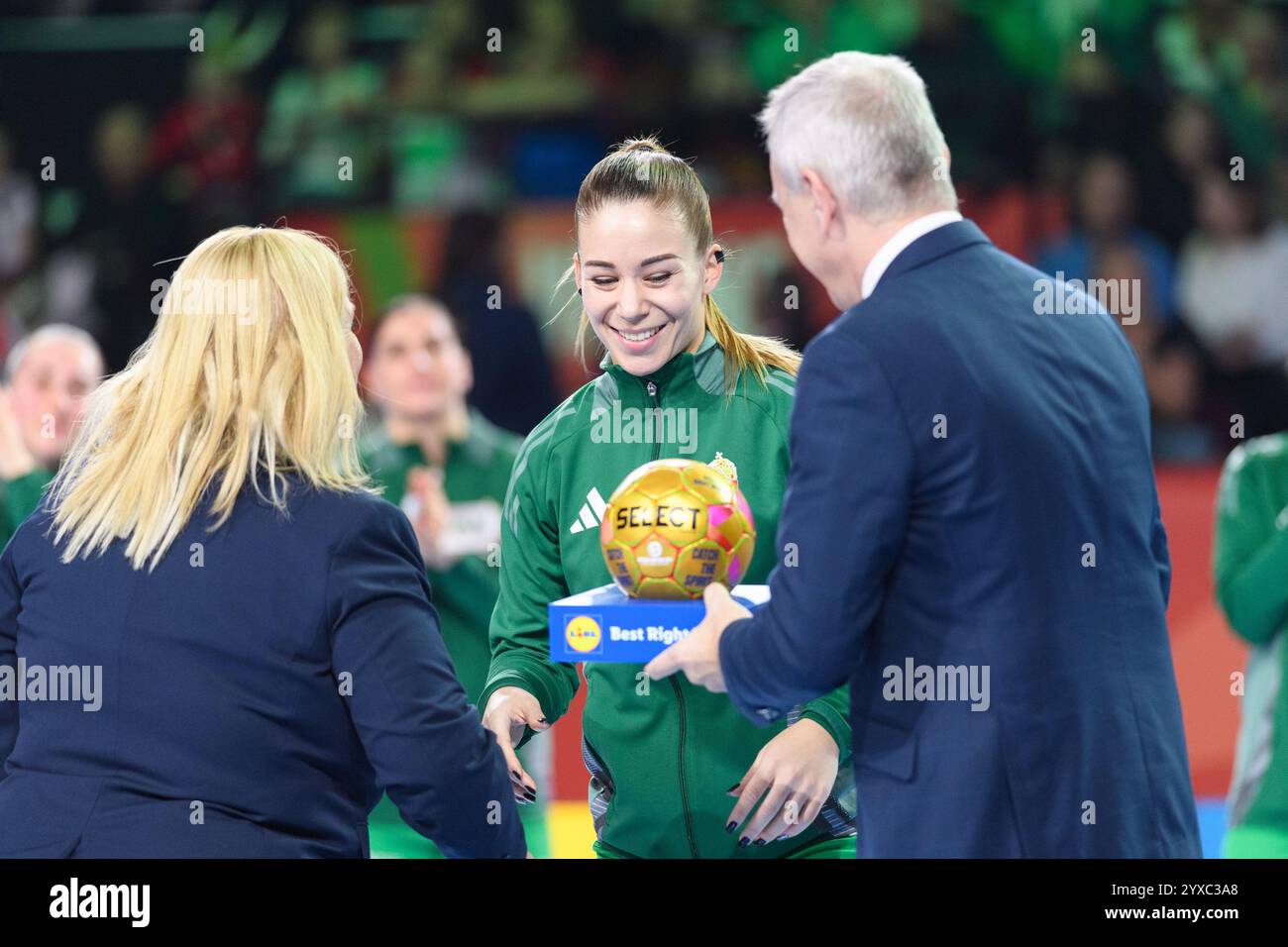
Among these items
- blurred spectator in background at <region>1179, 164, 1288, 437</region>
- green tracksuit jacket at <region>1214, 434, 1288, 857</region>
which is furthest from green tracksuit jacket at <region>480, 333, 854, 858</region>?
blurred spectator in background at <region>1179, 164, 1288, 437</region>

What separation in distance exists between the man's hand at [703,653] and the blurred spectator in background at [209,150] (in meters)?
6.07

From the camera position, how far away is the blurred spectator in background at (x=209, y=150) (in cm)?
767

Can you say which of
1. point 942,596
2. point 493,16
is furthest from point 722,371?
point 493,16

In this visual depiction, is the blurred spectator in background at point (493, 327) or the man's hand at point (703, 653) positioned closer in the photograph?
the man's hand at point (703, 653)

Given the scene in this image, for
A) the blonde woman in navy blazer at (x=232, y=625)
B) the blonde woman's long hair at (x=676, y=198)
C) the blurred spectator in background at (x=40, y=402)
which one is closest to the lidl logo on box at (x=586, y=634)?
the blonde woman in navy blazer at (x=232, y=625)

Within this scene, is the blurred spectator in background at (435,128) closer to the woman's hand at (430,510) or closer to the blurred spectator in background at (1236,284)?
the woman's hand at (430,510)

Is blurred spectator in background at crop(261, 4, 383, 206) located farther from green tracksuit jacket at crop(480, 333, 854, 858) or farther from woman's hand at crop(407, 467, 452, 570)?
green tracksuit jacket at crop(480, 333, 854, 858)

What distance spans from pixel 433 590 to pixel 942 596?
2785 mm

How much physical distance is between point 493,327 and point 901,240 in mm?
4967

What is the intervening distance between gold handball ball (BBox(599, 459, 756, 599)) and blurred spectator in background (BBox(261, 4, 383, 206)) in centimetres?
552

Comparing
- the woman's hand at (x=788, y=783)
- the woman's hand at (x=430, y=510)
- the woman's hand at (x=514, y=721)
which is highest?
the woman's hand at (x=430, y=510)

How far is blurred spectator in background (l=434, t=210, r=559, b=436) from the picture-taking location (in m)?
6.75
